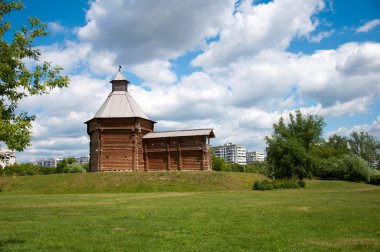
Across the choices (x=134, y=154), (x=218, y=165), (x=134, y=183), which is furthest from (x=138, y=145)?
(x=218, y=165)

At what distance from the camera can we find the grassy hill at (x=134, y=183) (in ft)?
136

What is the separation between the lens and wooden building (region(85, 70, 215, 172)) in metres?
50.1

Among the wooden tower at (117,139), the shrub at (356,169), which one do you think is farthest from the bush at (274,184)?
the shrub at (356,169)

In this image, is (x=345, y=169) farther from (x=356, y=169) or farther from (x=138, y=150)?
(x=138, y=150)

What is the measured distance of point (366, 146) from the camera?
8950cm

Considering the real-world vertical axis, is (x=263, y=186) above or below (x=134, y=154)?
below

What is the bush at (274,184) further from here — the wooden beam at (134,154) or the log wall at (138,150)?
the wooden beam at (134,154)

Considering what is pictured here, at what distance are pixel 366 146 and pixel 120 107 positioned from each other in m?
67.2

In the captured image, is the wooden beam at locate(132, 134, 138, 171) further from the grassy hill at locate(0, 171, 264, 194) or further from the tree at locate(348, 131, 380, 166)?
the tree at locate(348, 131, 380, 166)

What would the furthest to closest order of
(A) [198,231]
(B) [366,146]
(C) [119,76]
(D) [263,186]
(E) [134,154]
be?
(B) [366,146] → (C) [119,76] → (E) [134,154] → (D) [263,186] → (A) [198,231]

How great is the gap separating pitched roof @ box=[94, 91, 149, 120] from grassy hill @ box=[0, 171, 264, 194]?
1064 cm

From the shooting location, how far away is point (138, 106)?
5716cm

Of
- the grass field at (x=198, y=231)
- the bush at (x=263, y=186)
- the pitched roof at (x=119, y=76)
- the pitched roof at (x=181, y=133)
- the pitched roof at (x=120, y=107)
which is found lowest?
the bush at (x=263, y=186)

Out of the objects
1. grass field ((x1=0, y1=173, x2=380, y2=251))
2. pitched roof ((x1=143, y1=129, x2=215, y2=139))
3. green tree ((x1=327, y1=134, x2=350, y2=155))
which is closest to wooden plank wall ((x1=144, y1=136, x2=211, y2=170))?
pitched roof ((x1=143, y1=129, x2=215, y2=139))
